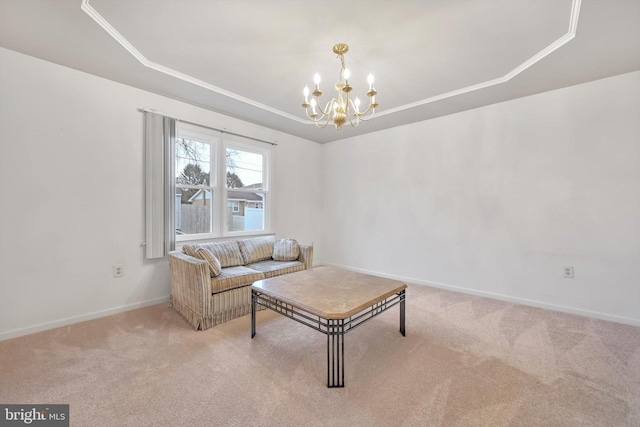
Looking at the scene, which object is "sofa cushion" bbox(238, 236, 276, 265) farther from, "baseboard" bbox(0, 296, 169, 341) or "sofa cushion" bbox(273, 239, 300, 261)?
"baseboard" bbox(0, 296, 169, 341)

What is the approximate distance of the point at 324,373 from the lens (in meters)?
1.84

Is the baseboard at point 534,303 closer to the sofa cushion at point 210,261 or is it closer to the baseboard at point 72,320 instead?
the sofa cushion at point 210,261

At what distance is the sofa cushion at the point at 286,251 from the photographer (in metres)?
3.61

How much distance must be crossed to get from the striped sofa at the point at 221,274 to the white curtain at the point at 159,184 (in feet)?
0.93

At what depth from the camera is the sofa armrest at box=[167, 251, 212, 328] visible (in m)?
2.47

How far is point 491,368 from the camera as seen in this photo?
1.89 m

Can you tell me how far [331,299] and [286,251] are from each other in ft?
5.80

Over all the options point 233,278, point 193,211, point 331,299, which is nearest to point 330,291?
point 331,299

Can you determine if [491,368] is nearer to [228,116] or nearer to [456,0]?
[456,0]

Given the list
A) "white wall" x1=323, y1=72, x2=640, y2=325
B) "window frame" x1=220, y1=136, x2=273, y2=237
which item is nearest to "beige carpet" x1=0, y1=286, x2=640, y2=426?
"white wall" x1=323, y1=72, x2=640, y2=325

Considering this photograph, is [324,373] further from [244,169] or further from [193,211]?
[244,169]

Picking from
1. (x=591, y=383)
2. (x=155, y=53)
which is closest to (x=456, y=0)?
(x=155, y=53)

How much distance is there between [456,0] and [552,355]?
109 inches

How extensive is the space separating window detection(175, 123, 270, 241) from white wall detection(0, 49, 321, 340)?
0.41 meters
